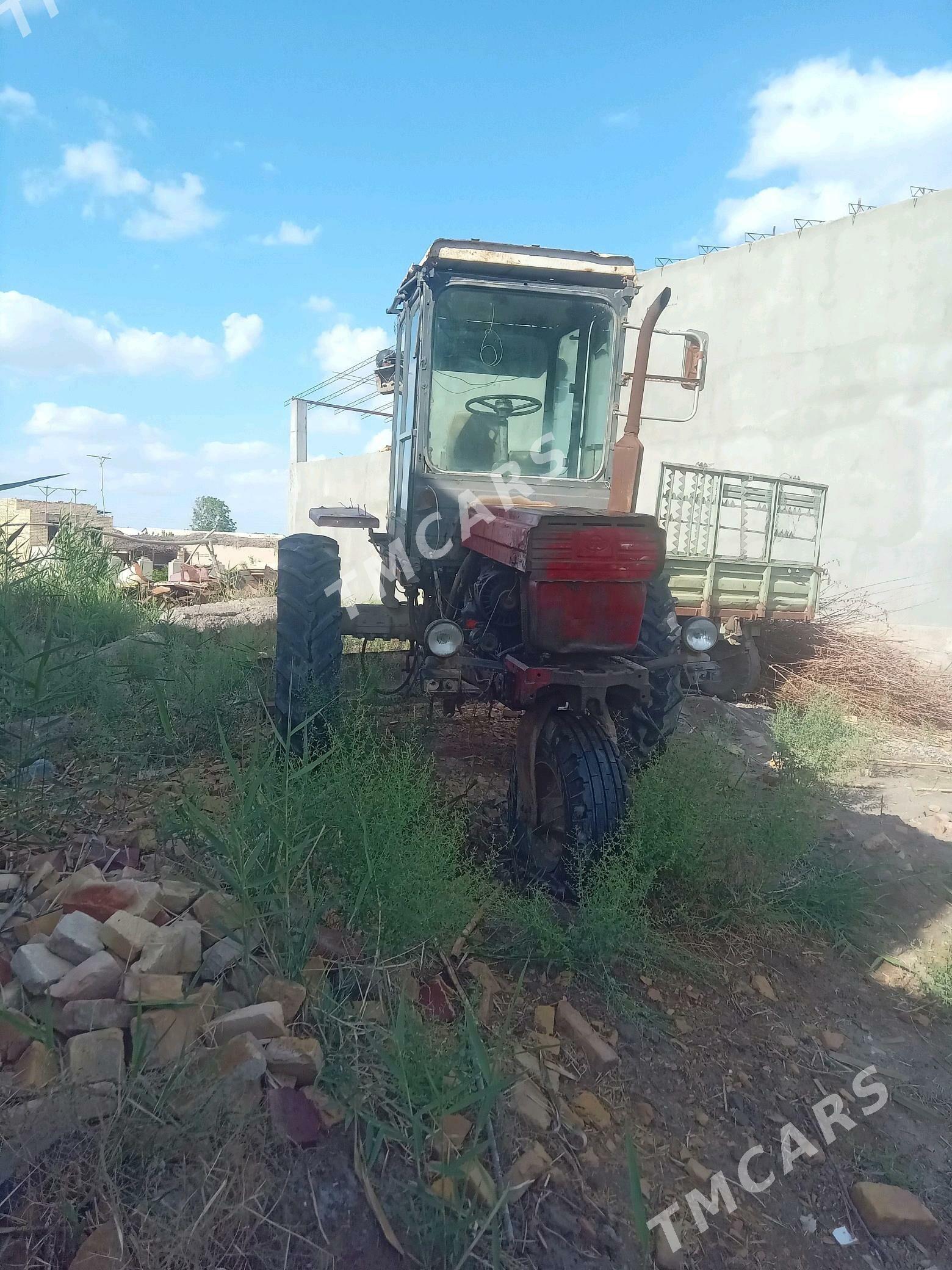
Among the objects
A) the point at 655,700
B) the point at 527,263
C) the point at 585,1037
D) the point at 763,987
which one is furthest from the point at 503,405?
Answer: the point at 585,1037

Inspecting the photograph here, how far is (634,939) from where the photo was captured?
2729 mm

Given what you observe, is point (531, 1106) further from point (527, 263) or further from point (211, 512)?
point (211, 512)

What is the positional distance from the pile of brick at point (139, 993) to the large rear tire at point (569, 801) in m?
1.07

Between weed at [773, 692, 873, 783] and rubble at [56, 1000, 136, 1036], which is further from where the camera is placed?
weed at [773, 692, 873, 783]

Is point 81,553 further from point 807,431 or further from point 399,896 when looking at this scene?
point 807,431

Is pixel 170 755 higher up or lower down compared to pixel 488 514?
lower down

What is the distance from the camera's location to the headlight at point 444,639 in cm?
343

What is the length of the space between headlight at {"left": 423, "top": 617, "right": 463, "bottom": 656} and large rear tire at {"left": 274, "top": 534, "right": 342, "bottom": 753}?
0.65m

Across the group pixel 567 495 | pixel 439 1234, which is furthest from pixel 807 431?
pixel 439 1234

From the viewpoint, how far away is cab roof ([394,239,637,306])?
389cm

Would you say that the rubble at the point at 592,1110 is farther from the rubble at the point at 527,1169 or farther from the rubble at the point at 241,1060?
the rubble at the point at 241,1060

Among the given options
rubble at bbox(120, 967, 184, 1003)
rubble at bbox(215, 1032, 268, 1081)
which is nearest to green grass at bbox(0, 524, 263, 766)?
rubble at bbox(120, 967, 184, 1003)

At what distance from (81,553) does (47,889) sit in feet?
20.0

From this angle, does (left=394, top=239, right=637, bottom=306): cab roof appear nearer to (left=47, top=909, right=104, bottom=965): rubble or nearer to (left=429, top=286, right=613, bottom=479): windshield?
(left=429, top=286, right=613, bottom=479): windshield
